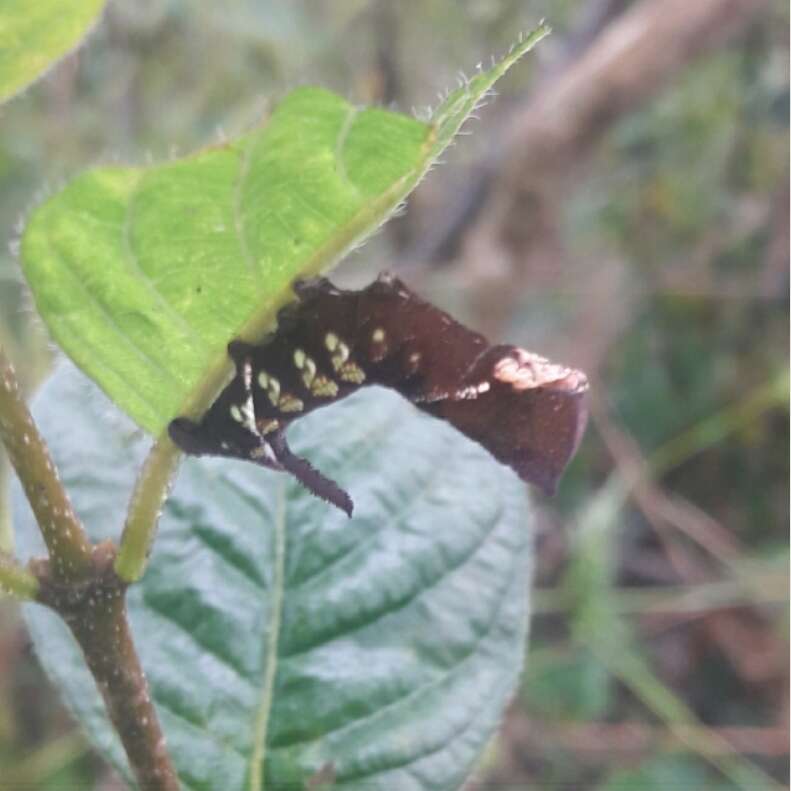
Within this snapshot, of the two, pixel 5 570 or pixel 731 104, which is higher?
pixel 731 104

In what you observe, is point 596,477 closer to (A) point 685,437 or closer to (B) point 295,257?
(A) point 685,437

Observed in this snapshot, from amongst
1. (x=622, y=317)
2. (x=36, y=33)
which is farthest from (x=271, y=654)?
(x=622, y=317)

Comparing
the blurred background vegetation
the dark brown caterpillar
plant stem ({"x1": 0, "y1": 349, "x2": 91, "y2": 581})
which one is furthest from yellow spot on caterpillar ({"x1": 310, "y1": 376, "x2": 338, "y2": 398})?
the blurred background vegetation

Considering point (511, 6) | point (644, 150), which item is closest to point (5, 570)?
point (644, 150)

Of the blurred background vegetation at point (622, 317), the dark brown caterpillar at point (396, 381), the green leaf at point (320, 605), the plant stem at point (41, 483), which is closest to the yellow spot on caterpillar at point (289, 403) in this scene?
the dark brown caterpillar at point (396, 381)

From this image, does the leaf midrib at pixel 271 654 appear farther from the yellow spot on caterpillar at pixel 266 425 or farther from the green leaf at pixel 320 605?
the yellow spot on caterpillar at pixel 266 425

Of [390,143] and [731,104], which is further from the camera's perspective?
[731,104]
